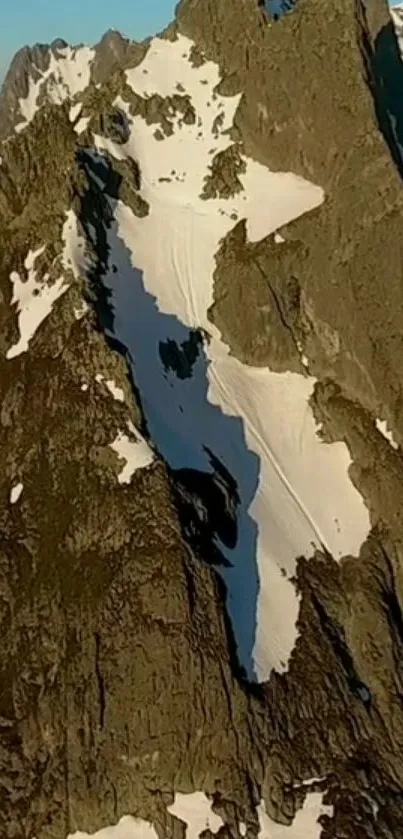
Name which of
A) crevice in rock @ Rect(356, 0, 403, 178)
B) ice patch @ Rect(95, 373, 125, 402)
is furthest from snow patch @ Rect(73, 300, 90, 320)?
crevice in rock @ Rect(356, 0, 403, 178)

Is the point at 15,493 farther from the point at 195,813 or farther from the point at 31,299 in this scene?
the point at 195,813

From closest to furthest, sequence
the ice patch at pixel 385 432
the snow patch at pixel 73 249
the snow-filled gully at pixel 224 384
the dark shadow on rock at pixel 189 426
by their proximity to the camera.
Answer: the dark shadow on rock at pixel 189 426 → the snow-filled gully at pixel 224 384 → the snow patch at pixel 73 249 → the ice patch at pixel 385 432

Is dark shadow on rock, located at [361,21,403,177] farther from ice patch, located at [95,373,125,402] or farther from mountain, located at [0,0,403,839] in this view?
ice patch, located at [95,373,125,402]

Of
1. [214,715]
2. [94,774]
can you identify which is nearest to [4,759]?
[94,774]

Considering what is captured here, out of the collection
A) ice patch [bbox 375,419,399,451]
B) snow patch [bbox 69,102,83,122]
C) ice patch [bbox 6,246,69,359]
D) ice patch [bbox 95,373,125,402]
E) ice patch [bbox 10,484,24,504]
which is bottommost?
ice patch [bbox 375,419,399,451]

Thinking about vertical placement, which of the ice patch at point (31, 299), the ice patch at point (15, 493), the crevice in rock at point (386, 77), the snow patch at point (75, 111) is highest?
the snow patch at point (75, 111)

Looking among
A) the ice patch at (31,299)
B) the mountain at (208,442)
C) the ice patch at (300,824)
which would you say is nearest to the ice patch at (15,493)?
the mountain at (208,442)

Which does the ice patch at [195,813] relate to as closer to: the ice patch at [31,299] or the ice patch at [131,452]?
the ice patch at [131,452]
